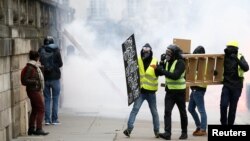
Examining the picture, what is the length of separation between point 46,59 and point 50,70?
245mm

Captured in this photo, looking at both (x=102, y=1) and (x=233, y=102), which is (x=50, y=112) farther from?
(x=102, y=1)

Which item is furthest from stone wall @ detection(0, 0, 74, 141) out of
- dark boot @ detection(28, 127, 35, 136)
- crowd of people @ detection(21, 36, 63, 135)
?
crowd of people @ detection(21, 36, 63, 135)

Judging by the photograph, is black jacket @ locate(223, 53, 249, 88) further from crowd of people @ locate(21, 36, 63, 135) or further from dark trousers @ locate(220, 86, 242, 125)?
crowd of people @ locate(21, 36, 63, 135)

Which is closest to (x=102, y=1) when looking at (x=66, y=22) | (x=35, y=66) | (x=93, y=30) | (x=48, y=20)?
(x=93, y=30)

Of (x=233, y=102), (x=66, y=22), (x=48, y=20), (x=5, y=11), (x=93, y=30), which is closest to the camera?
(x=5, y=11)

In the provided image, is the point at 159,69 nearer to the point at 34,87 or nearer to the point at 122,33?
the point at 34,87

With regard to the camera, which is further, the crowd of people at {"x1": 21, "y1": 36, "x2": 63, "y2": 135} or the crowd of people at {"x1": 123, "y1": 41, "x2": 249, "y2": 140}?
the crowd of people at {"x1": 21, "y1": 36, "x2": 63, "y2": 135}

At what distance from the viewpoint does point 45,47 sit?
1299 centimetres

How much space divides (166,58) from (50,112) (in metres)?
3.34

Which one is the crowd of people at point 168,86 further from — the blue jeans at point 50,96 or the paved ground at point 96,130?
the blue jeans at point 50,96

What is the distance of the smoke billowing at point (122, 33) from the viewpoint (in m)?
19.6

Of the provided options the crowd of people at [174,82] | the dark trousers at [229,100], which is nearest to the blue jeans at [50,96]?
the crowd of people at [174,82]

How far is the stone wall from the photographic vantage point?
420 inches

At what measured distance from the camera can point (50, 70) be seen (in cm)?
1304
